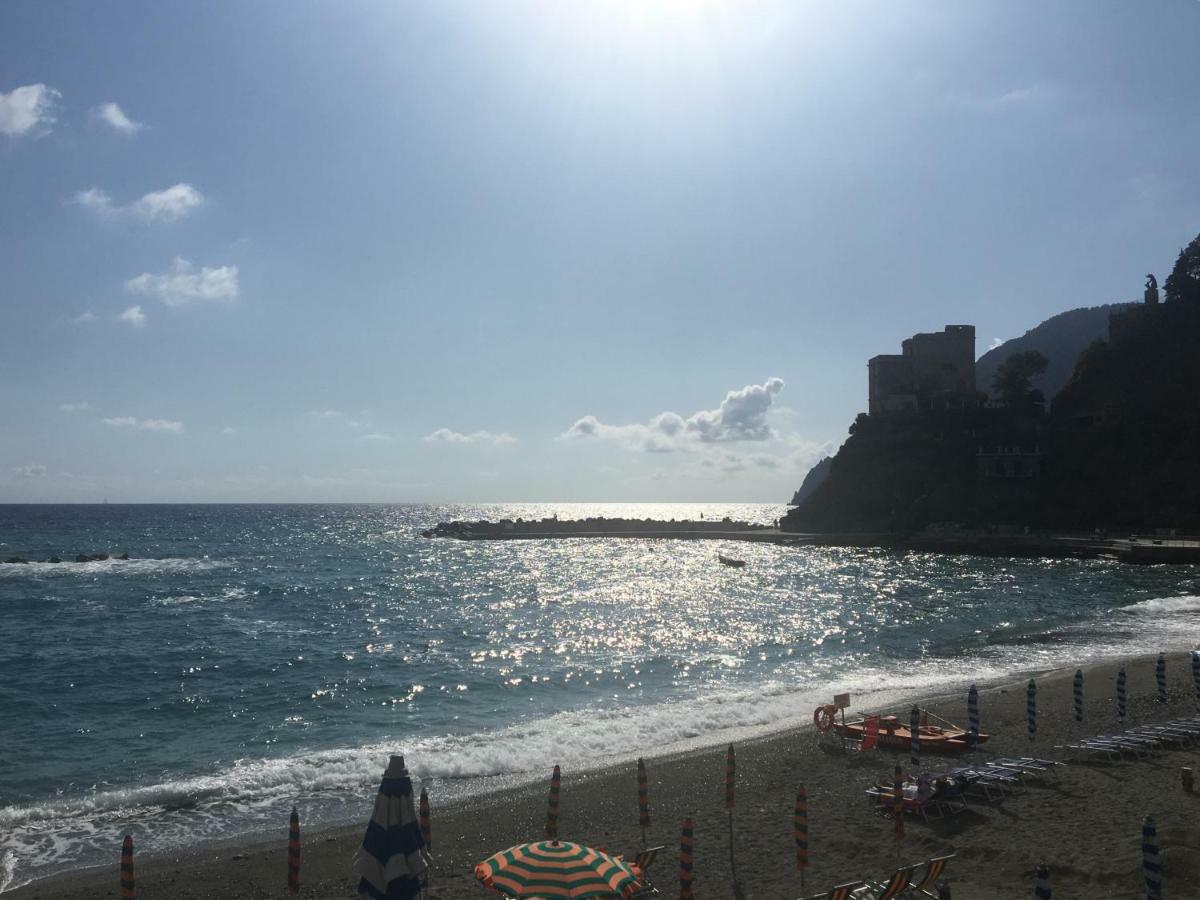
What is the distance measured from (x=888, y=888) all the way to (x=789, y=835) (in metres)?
3.82

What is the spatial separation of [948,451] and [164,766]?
102860 mm

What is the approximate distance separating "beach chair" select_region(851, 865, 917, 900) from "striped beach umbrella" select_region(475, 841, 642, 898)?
3139 mm

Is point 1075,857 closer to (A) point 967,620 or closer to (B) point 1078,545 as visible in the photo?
(A) point 967,620

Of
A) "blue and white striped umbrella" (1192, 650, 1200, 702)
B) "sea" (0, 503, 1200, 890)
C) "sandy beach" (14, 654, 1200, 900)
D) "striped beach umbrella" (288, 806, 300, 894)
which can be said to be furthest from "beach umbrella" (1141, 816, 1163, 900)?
"blue and white striped umbrella" (1192, 650, 1200, 702)

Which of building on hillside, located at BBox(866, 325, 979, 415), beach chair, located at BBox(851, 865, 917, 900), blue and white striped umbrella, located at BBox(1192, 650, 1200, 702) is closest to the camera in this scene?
beach chair, located at BBox(851, 865, 917, 900)

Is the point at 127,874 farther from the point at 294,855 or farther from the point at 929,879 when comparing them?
the point at 929,879

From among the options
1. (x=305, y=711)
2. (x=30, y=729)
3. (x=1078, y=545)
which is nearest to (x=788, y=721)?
(x=305, y=711)

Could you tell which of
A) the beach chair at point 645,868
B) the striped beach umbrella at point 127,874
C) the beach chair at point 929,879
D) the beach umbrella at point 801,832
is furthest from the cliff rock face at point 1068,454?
the striped beach umbrella at point 127,874

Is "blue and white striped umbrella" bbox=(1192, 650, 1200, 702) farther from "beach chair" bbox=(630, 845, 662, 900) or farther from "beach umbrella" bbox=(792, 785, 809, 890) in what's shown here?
"beach chair" bbox=(630, 845, 662, 900)

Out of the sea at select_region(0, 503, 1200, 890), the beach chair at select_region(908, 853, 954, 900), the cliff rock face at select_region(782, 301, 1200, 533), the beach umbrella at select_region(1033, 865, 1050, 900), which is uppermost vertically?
the cliff rock face at select_region(782, 301, 1200, 533)

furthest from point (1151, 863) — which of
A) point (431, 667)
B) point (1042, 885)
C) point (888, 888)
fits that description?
Answer: point (431, 667)

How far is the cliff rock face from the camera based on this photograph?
3647 inches

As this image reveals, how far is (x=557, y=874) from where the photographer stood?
9.44 metres

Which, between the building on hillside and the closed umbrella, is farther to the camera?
the building on hillside
